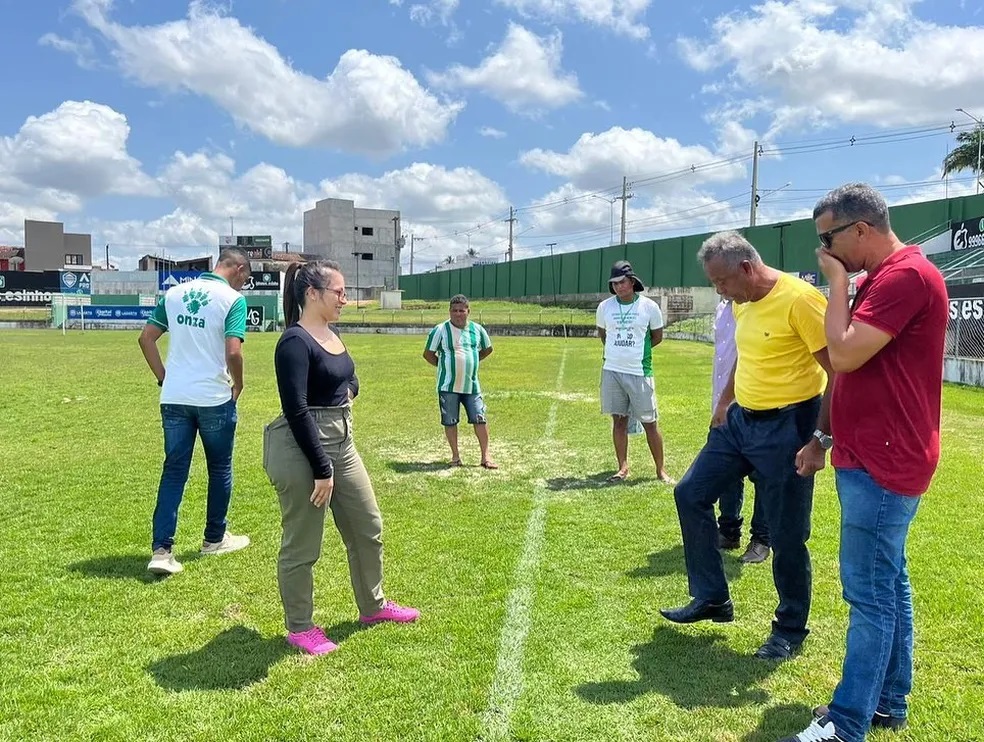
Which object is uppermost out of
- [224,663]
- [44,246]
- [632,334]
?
[44,246]

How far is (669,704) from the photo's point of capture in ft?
10.3

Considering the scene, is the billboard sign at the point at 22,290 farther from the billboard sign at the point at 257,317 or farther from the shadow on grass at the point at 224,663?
the shadow on grass at the point at 224,663

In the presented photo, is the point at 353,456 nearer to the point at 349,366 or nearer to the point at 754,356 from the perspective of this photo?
the point at 349,366

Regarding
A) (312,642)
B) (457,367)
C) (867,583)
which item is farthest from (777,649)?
(457,367)

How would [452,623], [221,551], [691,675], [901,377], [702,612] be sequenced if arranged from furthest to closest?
[221,551]
[452,623]
[702,612]
[691,675]
[901,377]

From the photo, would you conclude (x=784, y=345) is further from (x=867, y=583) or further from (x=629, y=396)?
(x=629, y=396)

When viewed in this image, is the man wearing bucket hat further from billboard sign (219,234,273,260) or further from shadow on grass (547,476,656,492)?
billboard sign (219,234,273,260)

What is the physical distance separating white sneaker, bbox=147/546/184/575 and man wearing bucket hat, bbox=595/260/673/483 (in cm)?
408

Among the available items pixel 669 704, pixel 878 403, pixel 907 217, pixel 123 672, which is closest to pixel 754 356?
pixel 878 403

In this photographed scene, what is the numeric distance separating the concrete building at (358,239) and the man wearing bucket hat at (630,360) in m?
90.9

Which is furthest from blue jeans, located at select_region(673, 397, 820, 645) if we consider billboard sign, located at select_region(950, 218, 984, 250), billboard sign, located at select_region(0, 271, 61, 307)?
billboard sign, located at select_region(0, 271, 61, 307)

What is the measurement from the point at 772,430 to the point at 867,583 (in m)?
0.99

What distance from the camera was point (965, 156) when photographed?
43875 mm

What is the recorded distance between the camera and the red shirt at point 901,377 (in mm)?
2436
